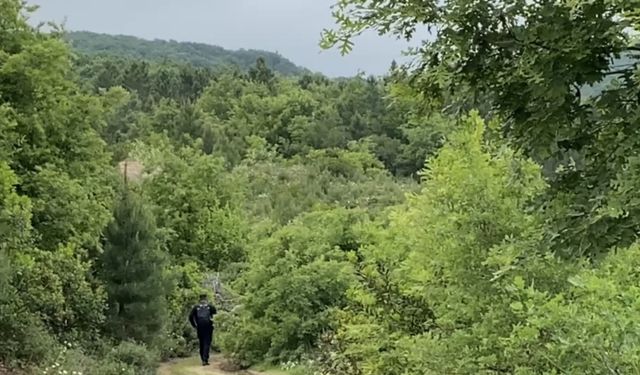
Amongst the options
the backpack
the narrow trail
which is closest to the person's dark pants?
the backpack

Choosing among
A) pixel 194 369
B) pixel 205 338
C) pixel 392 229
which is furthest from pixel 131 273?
pixel 392 229

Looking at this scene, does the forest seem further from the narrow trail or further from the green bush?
the narrow trail

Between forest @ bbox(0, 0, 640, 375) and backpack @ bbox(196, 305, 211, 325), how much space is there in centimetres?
123

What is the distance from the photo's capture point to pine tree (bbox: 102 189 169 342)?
1847 centimetres

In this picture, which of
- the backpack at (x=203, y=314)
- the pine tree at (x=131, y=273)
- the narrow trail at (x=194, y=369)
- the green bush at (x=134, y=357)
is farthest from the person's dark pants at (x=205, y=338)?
the pine tree at (x=131, y=273)

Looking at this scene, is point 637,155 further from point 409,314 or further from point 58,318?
point 58,318

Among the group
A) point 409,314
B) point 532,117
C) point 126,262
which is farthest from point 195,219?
point 532,117

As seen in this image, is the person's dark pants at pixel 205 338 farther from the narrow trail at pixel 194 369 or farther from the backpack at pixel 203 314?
the narrow trail at pixel 194 369

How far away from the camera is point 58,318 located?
17500 millimetres

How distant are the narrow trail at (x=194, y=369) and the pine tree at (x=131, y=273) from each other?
3.23ft

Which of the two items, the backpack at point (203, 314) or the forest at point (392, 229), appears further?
the backpack at point (203, 314)

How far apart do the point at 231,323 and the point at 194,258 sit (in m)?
6.89

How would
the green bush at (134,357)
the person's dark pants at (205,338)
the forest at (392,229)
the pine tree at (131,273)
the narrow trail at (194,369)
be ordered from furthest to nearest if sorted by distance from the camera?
the pine tree at (131,273) → the narrow trail at (194,369) → the person's dark pants at (205,338) → the green bush at (134,357) → the forest at (392,229)

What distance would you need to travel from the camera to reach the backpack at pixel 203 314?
1680 centimetres
